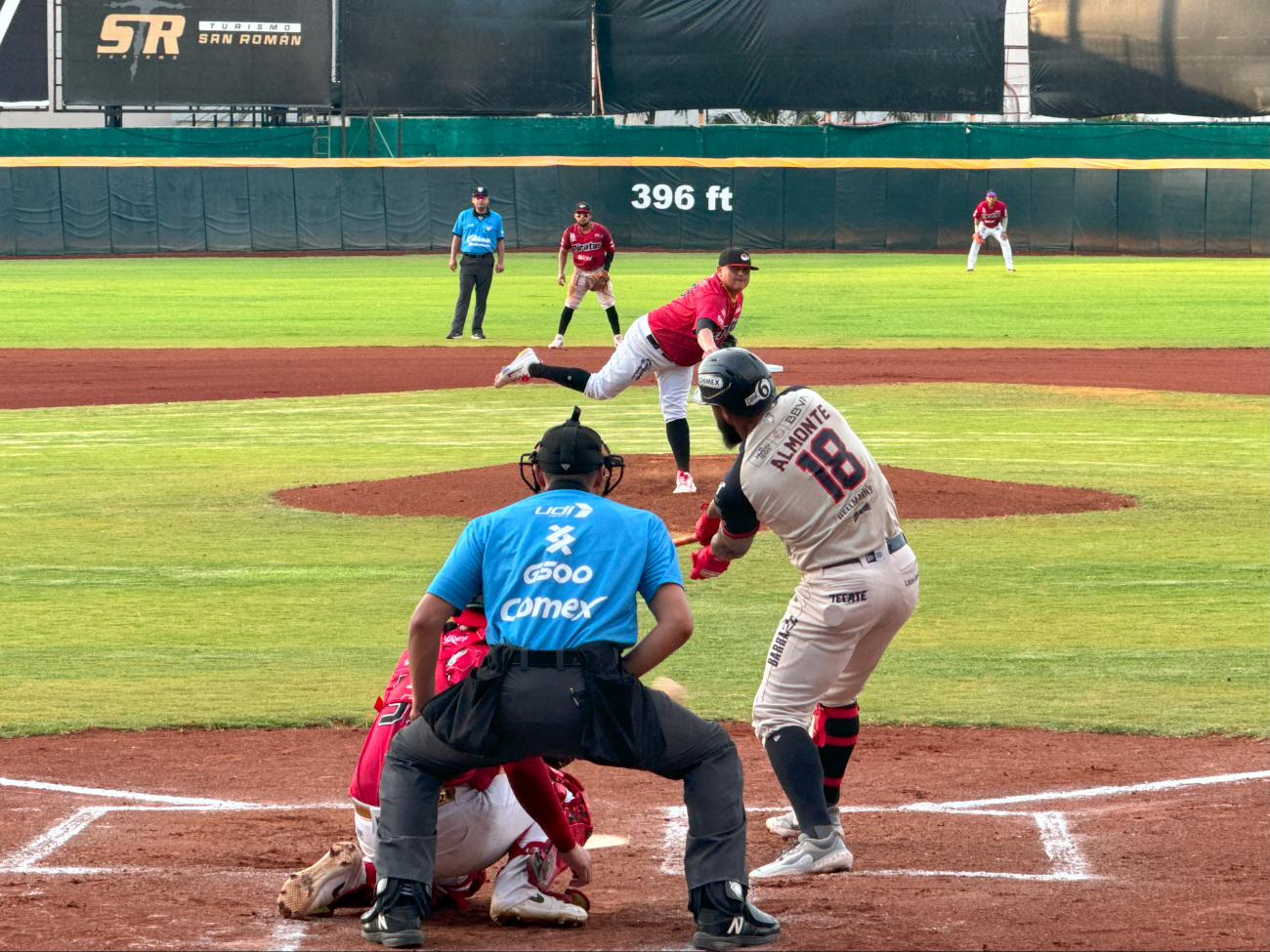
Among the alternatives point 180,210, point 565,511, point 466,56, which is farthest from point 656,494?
point 466,56

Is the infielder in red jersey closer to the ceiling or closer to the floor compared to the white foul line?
closer to the ceiling

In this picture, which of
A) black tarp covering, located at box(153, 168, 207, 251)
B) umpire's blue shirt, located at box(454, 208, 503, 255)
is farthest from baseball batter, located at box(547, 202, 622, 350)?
black tarp covering, located at box(153, 168, 207, 251)

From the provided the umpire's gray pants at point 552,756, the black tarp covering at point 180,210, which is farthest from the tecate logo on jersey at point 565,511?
the black tarp covering at point 180,210

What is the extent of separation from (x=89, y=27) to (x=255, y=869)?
44.2 m

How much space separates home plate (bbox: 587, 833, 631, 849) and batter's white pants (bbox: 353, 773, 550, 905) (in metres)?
0.80

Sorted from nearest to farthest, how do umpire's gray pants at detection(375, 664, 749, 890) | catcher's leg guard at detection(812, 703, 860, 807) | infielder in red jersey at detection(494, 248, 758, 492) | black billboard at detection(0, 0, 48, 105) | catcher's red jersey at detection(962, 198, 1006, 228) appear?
umpire's gray pants at detection(375, 664, 749, 890), catcher's leg guard at detection(812, 703, 860, 807), infielder in red jersey at detection(494, 248, 758, 492), catcher's red jersey at detection(962, 198, 1006, 228), black billboard at detection(0, 0, 48, 105)

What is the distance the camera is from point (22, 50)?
149ft

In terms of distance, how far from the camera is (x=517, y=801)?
16.1 feet

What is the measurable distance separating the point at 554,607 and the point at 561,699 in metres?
0.26

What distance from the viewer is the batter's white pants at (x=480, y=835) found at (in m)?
4.75

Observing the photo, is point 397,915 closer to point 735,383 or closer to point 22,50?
point 735,383

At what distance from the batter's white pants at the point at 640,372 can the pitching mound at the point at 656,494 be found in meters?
0.73

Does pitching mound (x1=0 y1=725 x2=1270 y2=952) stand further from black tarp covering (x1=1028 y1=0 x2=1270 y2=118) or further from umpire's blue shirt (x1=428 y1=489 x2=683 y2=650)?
black tarp covering (x1=1028 y1=0 x2=1270 y2=118)

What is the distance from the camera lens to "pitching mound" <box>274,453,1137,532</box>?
12628mm
